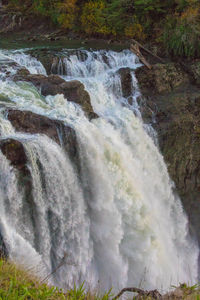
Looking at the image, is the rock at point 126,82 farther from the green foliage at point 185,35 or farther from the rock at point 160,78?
the green foliage at point 185,35

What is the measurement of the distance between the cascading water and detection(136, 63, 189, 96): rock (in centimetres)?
45

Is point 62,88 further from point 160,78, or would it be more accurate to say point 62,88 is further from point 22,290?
point 22,290

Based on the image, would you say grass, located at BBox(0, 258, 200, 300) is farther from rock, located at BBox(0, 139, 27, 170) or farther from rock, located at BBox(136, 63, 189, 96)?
rock, located at BBox(136, 63, 189, 96)

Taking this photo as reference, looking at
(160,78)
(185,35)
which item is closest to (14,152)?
(160,78)

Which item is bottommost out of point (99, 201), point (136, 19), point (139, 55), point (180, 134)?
point (99, 201)

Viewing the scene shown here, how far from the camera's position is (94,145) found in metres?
7.79

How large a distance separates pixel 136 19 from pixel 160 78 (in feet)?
20.8

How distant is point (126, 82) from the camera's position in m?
11.4

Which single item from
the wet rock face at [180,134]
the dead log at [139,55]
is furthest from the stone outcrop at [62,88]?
the dead log at [139,55]

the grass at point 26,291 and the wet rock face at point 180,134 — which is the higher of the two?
the grass at point 26,291

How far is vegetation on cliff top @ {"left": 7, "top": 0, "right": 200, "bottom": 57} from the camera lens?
44.1 ft

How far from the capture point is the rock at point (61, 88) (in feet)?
30.6

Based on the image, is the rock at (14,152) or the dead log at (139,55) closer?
the rock at (14,152)

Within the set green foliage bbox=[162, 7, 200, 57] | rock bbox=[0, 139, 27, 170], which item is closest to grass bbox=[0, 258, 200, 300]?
rock bbox=[0, 139, 27, 170]
